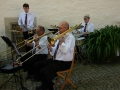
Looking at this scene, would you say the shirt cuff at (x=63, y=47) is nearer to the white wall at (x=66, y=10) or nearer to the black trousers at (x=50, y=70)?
the black trousers at (x=50, y=70)

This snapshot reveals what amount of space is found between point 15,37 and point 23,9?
99 centimetres

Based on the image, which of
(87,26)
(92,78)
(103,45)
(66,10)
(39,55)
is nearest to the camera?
(39,55)

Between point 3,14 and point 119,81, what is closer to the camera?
point 119,81

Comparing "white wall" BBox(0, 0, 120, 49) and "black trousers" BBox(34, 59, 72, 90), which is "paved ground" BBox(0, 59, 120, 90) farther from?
"white wall" BBox(0, 0, 120, 49)

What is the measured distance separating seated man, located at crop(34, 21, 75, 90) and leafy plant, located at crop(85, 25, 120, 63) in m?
2.30

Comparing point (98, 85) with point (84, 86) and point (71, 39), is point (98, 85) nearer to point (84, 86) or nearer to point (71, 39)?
point (84, 86)

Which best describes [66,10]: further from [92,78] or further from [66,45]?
[66,45]

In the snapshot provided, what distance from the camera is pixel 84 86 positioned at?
4504 mm

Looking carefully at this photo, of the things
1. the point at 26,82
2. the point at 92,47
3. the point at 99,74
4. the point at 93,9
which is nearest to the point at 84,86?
the point at 99,74

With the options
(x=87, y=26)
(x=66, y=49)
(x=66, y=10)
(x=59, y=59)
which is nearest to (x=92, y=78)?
(x=59, y=59)

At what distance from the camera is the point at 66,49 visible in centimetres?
391

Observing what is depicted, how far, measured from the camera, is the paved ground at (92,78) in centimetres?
450

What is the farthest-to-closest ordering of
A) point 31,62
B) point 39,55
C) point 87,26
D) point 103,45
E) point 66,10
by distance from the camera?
point 66,10, point 87,26, point 103,45, point 39,55, point 31,62

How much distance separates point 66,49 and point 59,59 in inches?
12.0
